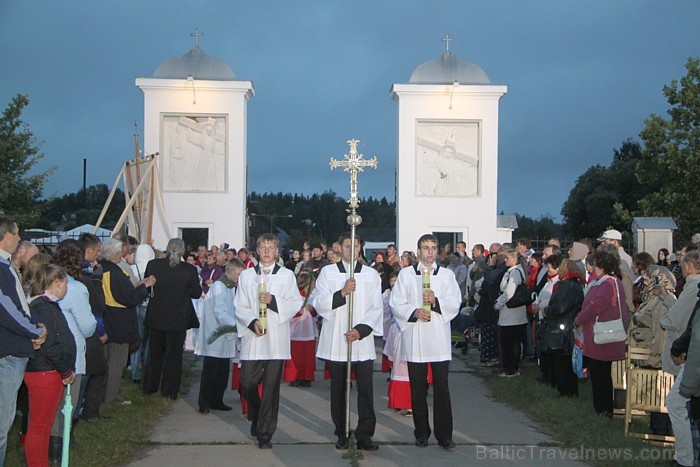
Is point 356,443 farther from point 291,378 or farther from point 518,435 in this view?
point 291,378

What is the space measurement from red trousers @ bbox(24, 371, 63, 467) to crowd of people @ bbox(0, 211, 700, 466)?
1 cm

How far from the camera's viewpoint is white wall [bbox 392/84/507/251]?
989 inches

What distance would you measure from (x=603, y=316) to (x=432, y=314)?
7.34ft

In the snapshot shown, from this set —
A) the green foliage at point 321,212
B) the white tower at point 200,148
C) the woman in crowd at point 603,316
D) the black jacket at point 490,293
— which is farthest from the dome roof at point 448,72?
the green foliage at point 321,212

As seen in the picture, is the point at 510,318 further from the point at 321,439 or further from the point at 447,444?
the point at 321,439

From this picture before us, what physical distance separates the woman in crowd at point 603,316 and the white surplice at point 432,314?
193 centimetres

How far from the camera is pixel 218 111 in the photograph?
81.6ft

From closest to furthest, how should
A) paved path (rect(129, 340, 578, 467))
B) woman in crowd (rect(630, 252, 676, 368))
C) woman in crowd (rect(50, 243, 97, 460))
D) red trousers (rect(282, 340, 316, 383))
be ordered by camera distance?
woman in crowd (rect(50, 243, 97, 460))
paved path (rect(129, 340, 578, 467))
woman in crowd (rect(630, 252, 676, 368))
red trousers (rect(282, 340, 316, 383))

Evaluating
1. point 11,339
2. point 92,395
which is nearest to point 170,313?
point 92,395

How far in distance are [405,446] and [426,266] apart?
6.06 ft

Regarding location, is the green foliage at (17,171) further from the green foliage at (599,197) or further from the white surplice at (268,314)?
the green foliage at (599,197)

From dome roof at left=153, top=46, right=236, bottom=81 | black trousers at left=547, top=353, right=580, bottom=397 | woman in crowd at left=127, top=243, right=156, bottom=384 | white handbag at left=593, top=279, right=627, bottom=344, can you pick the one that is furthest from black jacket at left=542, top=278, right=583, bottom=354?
dome roof at left=153, top=46, right=236, bottom=81

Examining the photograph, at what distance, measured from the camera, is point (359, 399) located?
27.2 feet

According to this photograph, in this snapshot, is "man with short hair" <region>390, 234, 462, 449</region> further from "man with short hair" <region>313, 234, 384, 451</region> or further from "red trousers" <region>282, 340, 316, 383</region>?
"red trousers" <region>282, 340, 316, 383</region>
